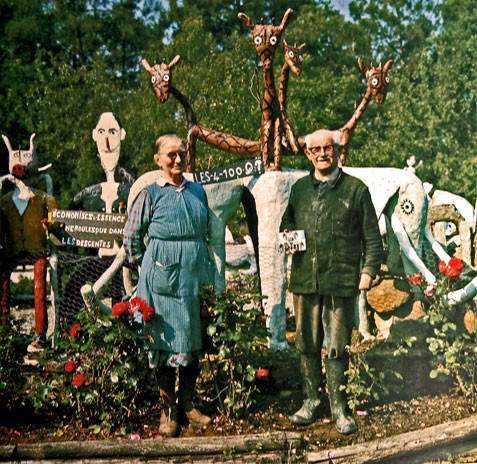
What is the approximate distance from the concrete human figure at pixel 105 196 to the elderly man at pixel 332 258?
8.19ft

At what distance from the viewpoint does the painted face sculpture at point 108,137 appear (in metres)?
6.83

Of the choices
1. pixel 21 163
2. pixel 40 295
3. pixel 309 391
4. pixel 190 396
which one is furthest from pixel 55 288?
pixel 309 391

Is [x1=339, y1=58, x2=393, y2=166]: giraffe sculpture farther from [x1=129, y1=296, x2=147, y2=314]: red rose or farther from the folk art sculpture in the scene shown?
[x1=129, y1=296, x2=147, y2=314]: red rose

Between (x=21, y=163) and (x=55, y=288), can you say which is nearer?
(x=55, y=288)

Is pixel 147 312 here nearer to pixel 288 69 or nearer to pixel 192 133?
pixel 192 133

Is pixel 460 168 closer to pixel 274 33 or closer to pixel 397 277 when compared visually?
pixel 397 277

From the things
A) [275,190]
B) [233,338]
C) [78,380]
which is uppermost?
[275,190]

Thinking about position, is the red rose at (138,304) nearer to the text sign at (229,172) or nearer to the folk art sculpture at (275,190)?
the folk art sculpture at (275,190)

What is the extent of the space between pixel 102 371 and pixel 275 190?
2214 mm

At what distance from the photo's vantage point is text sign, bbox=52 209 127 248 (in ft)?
20.6

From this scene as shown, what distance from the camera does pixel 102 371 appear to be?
4797 millimetres

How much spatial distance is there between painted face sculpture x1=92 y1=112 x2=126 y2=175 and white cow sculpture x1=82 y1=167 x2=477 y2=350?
537mm

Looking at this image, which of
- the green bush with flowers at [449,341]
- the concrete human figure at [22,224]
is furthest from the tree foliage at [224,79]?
the green bush with flowers at [449,341]

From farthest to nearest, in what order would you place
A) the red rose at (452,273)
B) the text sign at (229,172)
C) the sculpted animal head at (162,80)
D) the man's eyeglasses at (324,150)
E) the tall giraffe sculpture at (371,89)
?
the sculpted animal head at (162,80)
the tall giraffe sculpture at (371,89)
the text sign at (229,172)
the red rose at (452,273)
the man's eyeglasses at (324,150)
